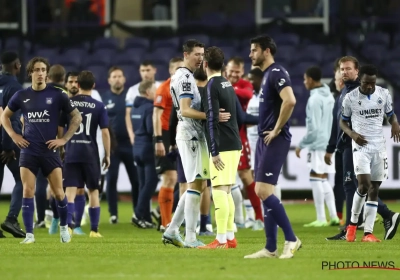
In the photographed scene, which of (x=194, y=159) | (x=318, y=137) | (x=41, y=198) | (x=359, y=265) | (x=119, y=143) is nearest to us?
(x=359, y=265)

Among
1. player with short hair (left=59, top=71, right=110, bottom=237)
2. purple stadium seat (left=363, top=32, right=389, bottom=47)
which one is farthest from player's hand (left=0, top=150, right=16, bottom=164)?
purple stadium seat (left=363, top=32, right=389, bottom=47)

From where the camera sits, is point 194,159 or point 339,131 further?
point 339,131

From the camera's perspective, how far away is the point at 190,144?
1157 centimetres

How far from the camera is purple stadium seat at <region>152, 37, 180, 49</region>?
24.2m

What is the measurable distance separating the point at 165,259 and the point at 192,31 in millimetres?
15437

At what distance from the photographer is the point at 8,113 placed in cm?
→ 1211

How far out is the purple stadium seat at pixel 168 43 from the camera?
24234 mm

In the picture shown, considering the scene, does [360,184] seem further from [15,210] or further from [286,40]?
[286,40]

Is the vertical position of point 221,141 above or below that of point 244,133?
above

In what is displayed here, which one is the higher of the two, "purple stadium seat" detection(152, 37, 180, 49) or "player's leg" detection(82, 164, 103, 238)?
"purple stadium seat" detection(152, 37, 180, 49)

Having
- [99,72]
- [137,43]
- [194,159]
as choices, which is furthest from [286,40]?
[194,159]

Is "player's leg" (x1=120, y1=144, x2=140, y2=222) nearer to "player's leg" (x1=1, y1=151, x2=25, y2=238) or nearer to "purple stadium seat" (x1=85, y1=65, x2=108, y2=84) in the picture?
"player's leg" (x1=1, y1=151, x2=25, y2=238)

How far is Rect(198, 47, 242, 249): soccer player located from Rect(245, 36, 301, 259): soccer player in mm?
1042

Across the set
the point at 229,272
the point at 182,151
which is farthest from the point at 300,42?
the point at 229,272
